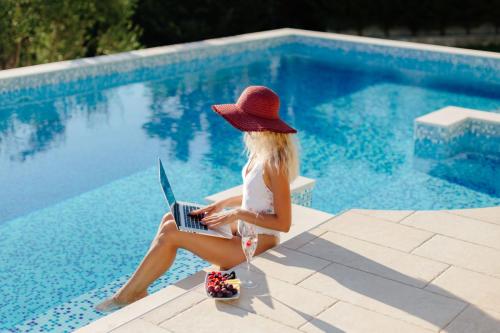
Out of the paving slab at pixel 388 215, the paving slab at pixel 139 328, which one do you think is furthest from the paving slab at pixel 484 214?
the paving slab at pixel 139 328

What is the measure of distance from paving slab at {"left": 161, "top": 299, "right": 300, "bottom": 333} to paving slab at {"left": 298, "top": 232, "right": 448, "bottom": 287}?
2.76 feet

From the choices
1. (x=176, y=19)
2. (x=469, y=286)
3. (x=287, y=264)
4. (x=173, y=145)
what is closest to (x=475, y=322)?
(x=469, y=286)

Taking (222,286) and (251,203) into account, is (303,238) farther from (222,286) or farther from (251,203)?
(222,286)

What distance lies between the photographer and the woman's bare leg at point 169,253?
13.8 ft

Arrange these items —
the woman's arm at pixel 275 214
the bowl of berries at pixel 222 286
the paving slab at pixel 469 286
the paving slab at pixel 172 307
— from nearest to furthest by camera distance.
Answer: the paving slab at pixel 172 307, the bowl of berries at pixel 222 286, the paving slab at pixel 469 286, the woman's arm at pixel 275 214

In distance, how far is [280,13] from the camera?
15430 mm

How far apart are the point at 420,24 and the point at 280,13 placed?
9.25ft

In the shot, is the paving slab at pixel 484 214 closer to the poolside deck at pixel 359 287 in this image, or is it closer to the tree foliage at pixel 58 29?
the poolside deck at pixel 359 287

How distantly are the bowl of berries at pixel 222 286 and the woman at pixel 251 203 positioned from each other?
0.35 m

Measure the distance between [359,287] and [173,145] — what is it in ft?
15.0

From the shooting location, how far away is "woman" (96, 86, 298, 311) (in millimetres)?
4160

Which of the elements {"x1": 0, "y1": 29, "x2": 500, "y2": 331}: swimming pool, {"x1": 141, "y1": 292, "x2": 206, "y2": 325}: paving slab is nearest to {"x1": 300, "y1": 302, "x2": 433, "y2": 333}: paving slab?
{"x1": 141, "y1": 292, "x2": 206, "y2": 325}: paving slab

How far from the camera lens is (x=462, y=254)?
4.51 metres

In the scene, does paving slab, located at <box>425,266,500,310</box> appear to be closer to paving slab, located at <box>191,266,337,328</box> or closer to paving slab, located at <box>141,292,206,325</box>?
paving slab, located at <box>191,266,337,328</box>
